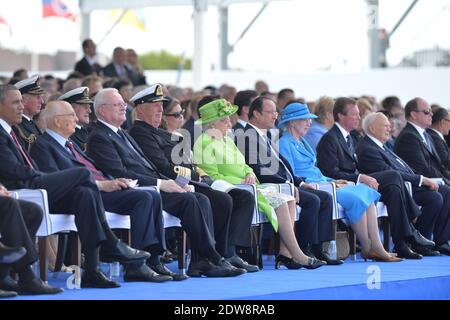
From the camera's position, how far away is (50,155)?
25.9 ft

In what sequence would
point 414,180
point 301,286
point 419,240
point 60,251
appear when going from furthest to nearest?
point 414,180 → point 419,240 → point 60,251 → point 301,286

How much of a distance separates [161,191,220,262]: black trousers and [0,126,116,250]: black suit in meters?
0.91

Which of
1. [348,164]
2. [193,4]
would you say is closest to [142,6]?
[193,4]

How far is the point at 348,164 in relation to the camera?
34.3 ft

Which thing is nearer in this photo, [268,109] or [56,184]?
[56,184]

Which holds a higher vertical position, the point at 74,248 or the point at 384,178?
the point at 384,178

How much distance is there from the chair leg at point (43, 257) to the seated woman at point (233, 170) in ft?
6.23

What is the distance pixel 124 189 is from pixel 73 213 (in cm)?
54

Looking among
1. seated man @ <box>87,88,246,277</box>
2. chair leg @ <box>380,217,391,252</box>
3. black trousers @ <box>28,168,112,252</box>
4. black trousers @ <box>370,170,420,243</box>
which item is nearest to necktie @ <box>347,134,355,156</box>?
black trousers @ <box>370,170,420,243</box>

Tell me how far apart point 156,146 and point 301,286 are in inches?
75.7

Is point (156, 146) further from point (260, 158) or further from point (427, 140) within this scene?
point (427, 140)

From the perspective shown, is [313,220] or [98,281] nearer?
[98,281]

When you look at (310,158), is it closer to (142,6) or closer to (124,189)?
(124,189)

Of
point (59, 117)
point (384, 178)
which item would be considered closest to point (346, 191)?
point (384, 178)
